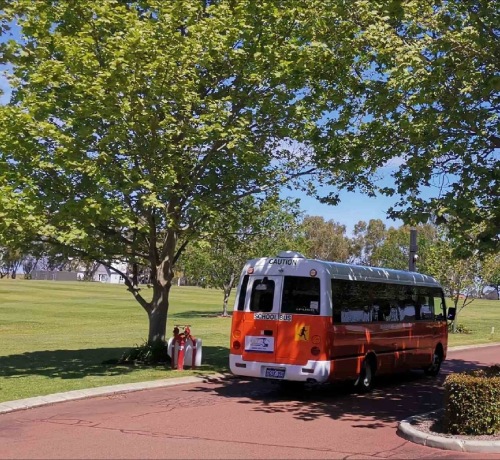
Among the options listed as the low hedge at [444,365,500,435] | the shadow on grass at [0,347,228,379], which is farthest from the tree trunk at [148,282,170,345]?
the low hedge at [444,365,500,435]

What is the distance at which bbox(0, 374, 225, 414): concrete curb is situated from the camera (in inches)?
454

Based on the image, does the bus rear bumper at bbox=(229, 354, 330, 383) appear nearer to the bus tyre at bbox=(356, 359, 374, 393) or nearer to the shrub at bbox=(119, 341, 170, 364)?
the bus tyre at bbox=(356, 359, 374, 393)

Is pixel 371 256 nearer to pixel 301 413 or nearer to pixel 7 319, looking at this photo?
pixel 7 319

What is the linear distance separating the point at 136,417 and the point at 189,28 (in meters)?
8.39

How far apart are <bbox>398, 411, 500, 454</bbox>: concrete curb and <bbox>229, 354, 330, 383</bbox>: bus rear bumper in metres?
3.25

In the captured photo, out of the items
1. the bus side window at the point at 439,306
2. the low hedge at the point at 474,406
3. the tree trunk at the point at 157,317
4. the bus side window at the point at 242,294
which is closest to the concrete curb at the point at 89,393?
the bus side window at the point at 242,294

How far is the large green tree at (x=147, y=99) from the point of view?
13.8 meters

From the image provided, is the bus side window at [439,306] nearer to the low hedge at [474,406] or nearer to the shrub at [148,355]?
the shrub at [148,355]

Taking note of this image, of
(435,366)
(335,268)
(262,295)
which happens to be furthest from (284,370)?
(435,366)

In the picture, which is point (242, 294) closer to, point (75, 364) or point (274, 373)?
point (274, 373)

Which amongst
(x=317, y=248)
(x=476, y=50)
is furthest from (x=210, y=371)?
(x=317, y=248)

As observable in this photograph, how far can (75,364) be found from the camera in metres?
18.4

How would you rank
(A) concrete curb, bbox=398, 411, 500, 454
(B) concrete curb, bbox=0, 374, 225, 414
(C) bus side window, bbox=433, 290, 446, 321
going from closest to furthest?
(A) concrete curb, bbox=398, 411, 500, 454 → (B) concrete curb, bbox=0, 374, 225, 414 → (C) bus side window, bbox=433, 290, 446, 321

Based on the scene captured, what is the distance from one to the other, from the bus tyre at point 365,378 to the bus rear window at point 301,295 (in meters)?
2.23
